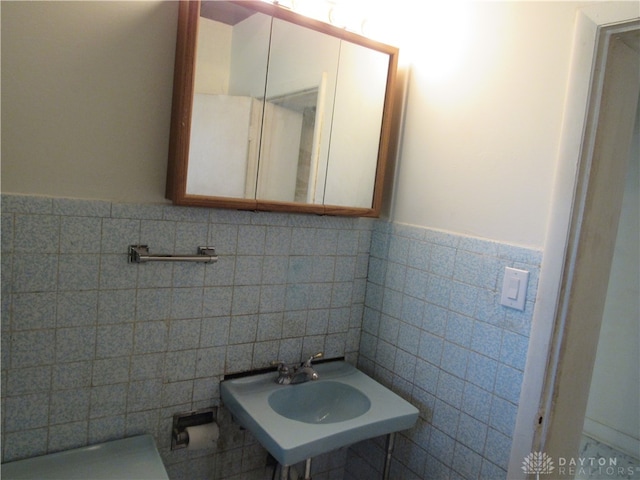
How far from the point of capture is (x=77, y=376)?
1258 millimetres

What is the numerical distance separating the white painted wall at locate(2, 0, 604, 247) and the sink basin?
683 millimetres

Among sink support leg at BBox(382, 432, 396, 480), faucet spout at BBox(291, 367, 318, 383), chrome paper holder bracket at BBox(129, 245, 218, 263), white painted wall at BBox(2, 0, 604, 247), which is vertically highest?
white painted wall at BBox(2, 0, 604, 247)

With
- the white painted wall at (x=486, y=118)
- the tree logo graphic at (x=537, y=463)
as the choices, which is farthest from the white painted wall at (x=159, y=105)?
the tree logo graphic at (x=537, y=463)

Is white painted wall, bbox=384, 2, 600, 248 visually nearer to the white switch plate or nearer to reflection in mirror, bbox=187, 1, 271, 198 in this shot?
the white switch plate

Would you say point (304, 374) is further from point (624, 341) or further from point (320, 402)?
point (624, 341)

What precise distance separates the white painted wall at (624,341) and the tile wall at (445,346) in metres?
1.31

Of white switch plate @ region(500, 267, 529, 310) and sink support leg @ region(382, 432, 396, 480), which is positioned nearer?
white switch plate @ region(500, 267, 529, 310)

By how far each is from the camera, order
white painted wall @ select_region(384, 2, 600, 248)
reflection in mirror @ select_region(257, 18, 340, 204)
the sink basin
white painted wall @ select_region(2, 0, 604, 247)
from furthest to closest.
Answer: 1. the sink basin
2. reflection in mirror @ select_region(257, 18, 340, 204)
3. white painted wall @ select_region(384, 2, 600, 248)
4. white painted wall @ select_region(2, 0, 604, 247)

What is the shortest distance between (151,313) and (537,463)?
1178mm

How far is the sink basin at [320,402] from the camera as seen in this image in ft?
5.09

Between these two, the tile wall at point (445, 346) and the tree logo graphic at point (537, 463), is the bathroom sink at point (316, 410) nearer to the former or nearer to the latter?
the tile wall at point (445, 346)

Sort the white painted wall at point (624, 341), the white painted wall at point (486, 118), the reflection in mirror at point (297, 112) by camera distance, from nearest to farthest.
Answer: the white painted wall at point (486, 118)
the reflection in mirror at point (297, 112)
the white painted wall at point (624, 341)

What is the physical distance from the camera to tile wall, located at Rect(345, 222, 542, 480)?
1.31m

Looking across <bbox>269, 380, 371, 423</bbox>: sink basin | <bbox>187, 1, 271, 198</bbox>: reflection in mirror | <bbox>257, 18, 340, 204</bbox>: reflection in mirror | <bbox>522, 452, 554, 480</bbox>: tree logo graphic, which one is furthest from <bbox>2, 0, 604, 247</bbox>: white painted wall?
<bbox>269, 380, 371, 423</bbox>: sink basin
